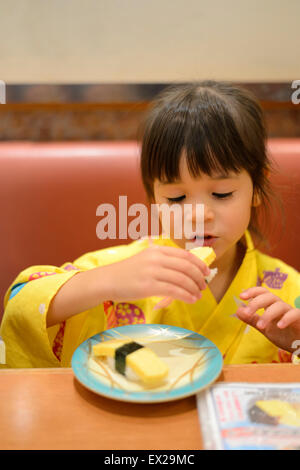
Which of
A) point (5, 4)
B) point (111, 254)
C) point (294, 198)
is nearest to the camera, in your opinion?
point (111, 254)

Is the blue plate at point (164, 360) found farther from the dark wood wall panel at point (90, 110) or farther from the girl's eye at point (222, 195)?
the dark wood wall panel at point (90, 110)

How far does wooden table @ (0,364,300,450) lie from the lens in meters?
0.53

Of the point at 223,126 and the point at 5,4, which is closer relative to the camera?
the point at 223,126

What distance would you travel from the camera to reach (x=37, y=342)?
821mm

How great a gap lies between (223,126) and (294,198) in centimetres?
52

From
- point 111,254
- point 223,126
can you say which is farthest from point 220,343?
point 223,126

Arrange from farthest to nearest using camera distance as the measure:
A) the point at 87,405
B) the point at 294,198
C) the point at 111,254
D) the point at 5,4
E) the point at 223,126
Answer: the point at 5,4
the point at 294,198
the point at 111,254
the point at 223,126
the point at 87,405

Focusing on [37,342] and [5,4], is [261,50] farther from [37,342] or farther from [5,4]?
[37,342]

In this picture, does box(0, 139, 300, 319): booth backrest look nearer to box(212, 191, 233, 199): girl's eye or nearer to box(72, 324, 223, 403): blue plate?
box(212, 191, 233, 199): girl's eye

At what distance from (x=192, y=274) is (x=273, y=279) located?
1.59ft

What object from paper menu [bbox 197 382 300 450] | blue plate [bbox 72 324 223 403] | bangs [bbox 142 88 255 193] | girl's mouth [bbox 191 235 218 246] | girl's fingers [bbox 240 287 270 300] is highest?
bangs [bbox 142 88 255 193]

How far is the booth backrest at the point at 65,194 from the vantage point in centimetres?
134

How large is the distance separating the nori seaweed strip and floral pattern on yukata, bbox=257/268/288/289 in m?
0.54

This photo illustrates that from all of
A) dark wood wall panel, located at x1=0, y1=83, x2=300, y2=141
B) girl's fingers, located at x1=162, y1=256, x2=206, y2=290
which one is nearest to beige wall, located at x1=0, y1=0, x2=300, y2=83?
dark wood wall panel, located at x1=0, y1=83, x2=300, y2=141
